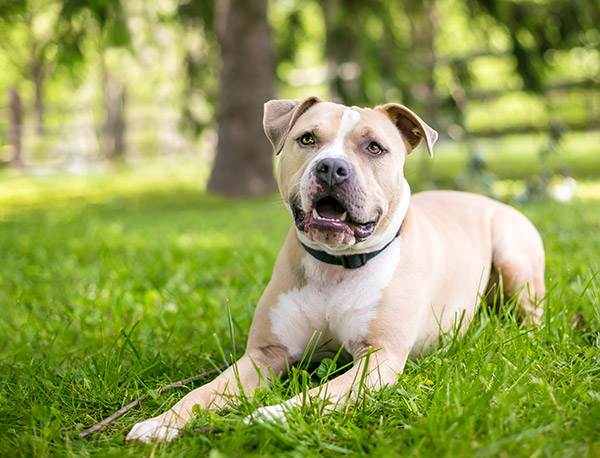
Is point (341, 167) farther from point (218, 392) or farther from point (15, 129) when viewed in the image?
point (15, 129)

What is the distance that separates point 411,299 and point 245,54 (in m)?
7.86

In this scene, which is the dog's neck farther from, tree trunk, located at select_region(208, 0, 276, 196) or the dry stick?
tree trunk, located at select_region(208, 0, 276, 196)

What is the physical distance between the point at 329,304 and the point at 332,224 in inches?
15.2

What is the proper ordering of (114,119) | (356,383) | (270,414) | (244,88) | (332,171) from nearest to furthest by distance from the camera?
(270,414) → (356,383) → (332,171) → (244,88) → (114,119)

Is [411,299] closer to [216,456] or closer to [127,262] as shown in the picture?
[216,456]

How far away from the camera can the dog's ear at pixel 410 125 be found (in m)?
3.01

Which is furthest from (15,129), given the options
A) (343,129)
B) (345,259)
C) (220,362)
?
(345,259)

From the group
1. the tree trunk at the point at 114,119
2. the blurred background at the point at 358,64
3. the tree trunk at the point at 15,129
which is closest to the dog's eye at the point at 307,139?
the blurred background at the point at 358,64

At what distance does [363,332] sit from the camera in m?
2.72

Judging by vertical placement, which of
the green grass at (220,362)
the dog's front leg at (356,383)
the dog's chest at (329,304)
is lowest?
the green grass at (220,362)

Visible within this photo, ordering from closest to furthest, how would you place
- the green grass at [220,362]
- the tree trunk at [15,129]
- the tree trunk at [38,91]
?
the green grass at [220,362]
the tree trunk at [15,129]
the tree trunk at [38,91]

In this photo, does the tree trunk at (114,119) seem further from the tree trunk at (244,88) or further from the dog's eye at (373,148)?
the dog's eye at (373,148)

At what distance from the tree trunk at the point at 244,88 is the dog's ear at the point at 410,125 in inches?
273

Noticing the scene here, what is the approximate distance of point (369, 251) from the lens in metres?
2.82
